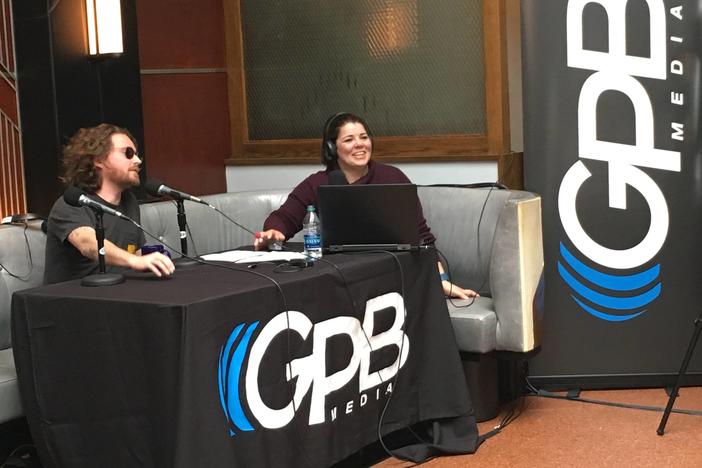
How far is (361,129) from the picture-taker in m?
4.38

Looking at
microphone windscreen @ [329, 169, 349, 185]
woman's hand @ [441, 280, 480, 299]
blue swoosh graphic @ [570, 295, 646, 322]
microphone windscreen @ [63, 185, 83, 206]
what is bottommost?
blue swoosh graphic @ [570, 295, 646, 322]

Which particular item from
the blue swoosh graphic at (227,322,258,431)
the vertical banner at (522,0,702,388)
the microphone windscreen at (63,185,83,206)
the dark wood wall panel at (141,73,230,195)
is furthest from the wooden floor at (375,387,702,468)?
the dark wood wall panel at (141,73,230,195)

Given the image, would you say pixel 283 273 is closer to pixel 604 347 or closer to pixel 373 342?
pixel 373 342

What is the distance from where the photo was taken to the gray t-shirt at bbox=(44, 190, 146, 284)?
3.69 meters

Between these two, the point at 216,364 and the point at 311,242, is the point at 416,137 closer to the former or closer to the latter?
the point at 311,242

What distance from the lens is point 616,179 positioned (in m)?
4.48

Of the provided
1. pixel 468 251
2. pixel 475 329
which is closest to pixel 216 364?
pixel 475 329

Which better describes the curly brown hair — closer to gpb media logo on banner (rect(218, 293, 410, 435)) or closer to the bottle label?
the bottle label

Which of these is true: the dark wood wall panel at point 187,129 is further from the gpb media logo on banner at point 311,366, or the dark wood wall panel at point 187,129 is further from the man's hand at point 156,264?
the gpb media logo on banner at point 311,366

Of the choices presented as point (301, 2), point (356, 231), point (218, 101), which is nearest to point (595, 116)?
point (356, 231)

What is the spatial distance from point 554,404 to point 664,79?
147cm

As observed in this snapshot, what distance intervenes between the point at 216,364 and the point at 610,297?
7.41 ft

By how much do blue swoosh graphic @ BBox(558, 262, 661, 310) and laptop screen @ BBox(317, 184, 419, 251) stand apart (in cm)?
107

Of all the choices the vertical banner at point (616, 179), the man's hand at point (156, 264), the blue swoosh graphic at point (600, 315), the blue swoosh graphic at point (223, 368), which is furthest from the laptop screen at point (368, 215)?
the blue swoosh graphic at point (600, 315)
